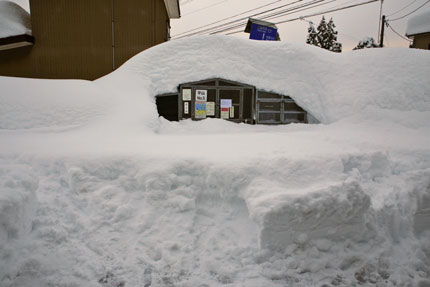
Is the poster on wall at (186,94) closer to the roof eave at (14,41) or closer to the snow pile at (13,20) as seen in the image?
the roof eave at (14,41)

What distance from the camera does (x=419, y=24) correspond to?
18750mm

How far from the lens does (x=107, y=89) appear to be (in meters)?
9.62

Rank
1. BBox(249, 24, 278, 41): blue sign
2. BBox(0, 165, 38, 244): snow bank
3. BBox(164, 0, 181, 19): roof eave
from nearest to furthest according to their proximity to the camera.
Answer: BBox(0, 165, 38, 244): snow bank, BBox(164, 0, 181, 19): roof eave, BBox(249, 24, 278, 41): blue sign

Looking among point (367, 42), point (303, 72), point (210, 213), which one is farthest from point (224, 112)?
point (367, 42)

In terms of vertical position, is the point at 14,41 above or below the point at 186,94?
above

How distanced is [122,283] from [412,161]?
19.9 feet

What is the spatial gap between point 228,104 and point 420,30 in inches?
701

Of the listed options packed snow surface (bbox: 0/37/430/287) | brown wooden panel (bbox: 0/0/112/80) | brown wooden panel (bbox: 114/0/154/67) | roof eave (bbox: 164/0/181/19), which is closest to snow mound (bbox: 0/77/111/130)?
packed snow surface (bbox: 0/37/430/287)

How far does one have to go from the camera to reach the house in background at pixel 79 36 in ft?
43.6

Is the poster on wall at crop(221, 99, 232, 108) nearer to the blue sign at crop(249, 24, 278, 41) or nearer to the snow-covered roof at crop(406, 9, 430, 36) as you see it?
the blue sign at crop(249, 24, 278, 41)

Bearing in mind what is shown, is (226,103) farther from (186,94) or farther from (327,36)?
(327,36)

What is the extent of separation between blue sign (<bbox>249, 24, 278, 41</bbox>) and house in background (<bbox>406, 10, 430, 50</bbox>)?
40.1 feet

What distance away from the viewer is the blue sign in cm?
1454

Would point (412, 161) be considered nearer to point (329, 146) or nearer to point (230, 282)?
point (329, 146)
